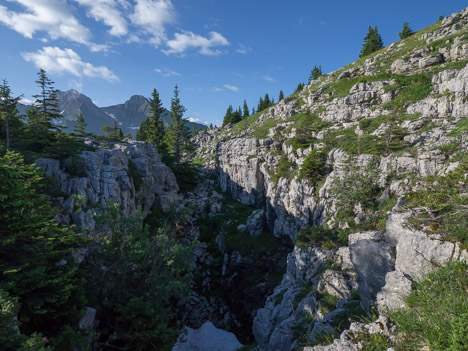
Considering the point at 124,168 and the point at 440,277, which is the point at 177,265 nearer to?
the point at 440,277

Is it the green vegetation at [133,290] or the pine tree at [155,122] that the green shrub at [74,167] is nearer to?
the green vegetation at [133,290]

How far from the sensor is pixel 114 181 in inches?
1049

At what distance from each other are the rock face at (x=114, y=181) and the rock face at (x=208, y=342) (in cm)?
1177

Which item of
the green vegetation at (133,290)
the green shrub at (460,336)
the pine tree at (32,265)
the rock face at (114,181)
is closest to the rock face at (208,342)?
the green vegetation at (133,290)

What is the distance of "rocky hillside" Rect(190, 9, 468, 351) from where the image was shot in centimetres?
830

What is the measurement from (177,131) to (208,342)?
41300 millimetres

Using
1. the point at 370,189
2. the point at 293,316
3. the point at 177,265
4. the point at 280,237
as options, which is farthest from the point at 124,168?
the point at 370,189

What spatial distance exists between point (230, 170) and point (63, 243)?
3643 centimetres

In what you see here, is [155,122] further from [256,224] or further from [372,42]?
[372,42]

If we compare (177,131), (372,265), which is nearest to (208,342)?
(372,265)

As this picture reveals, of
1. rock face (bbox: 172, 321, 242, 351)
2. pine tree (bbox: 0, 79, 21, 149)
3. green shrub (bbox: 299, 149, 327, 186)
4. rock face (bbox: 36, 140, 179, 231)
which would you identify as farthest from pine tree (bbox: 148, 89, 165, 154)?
rock face (bbox: 172, 321, 242, 351)

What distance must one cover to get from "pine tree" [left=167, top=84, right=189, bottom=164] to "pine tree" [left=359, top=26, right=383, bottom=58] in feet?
205

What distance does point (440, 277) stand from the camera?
599 centimetres

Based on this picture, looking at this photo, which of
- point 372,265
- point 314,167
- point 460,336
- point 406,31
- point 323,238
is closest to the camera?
point 460,336
